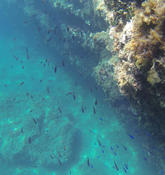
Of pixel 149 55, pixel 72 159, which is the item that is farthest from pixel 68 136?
pixel 149 55

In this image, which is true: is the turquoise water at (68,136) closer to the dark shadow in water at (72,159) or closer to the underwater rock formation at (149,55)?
the dark shadow in water at (72,159)

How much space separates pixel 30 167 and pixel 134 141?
24.3 feet

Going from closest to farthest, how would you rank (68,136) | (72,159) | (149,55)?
(149,55)
(72,159)
(68,136)

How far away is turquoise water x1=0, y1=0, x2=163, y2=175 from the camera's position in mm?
11123

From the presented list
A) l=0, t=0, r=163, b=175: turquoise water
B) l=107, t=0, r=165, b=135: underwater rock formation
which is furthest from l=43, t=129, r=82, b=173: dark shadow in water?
l=107, t=0, r=165, b=135: underwater rock formation

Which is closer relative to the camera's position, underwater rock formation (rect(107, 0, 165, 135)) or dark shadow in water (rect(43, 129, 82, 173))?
underwater rock formation (rect(107, 0, 165, 135))

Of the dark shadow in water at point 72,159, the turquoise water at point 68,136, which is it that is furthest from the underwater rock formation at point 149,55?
the dark shadow in water at point 72,159

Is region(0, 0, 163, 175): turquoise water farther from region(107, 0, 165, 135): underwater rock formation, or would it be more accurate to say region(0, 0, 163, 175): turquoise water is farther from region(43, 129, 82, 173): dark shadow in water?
region(107, 0, 165, 135): underwater rock formation

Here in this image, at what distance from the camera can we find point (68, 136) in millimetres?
12250

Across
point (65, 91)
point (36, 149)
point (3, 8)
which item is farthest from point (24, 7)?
point (36, 149)

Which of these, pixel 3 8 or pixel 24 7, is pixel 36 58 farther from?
pixel 3 8

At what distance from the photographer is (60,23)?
50.5 feet

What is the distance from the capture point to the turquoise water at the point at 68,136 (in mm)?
11123

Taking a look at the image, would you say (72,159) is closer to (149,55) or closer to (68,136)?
(68,136)
